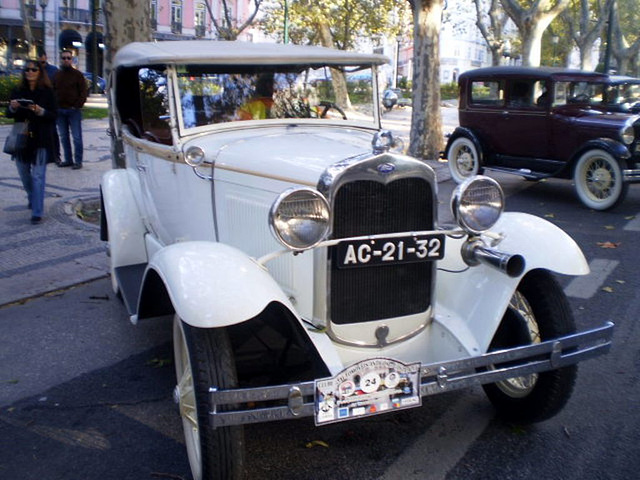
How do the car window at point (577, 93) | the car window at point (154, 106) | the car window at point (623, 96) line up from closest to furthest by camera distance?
the car window at point (154, 106) → the car window at point (577, 93) → the car window at point (623, 96)

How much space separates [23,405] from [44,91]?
16.5ft

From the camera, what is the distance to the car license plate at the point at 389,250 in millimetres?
2912

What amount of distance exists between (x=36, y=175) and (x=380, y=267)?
17.6 feet

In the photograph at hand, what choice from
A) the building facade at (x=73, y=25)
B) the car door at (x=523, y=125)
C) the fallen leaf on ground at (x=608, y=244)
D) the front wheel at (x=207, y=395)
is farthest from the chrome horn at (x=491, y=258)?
the building facade at (x=73, y=25)

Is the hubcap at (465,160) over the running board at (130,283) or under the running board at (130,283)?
over

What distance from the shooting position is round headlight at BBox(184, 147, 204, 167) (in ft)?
11.8

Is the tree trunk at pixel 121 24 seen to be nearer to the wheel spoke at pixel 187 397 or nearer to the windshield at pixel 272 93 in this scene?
the windshield at pixel 272 93

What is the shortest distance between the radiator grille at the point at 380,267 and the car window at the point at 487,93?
26.0 feet

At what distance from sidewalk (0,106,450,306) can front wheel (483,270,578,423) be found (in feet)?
12.6

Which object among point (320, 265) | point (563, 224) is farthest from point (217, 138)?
point (563, 224)

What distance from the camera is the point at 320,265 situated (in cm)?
299

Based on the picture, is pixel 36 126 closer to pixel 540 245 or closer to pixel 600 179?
pixel 540 245

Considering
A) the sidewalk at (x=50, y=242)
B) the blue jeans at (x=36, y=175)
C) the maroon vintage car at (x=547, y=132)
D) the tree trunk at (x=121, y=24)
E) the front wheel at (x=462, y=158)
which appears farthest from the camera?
the front wheel at (x=462, y=158)

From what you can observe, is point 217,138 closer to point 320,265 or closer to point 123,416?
point 320,265
